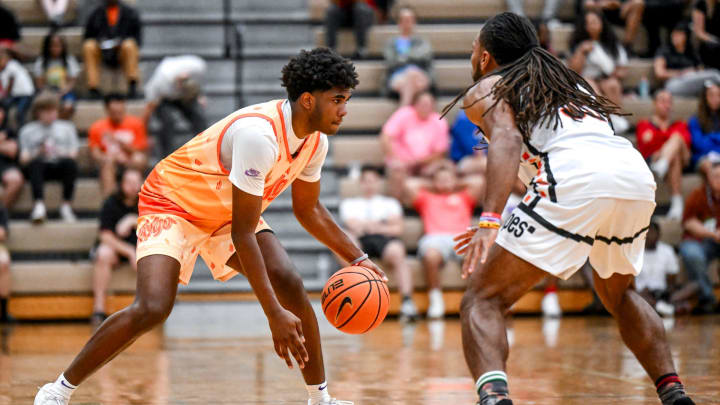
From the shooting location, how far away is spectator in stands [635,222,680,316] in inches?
408

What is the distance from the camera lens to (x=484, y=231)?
12.6 ft

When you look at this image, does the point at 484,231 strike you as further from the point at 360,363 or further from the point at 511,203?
the point at 511,203

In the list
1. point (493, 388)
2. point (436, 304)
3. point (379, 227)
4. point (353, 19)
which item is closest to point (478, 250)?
point (493, 388)

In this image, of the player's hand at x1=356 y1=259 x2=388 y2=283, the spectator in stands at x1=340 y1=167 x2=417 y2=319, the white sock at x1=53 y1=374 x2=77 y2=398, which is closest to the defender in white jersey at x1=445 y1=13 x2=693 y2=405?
the player's hand at x1=356 y1=259 x2=388 y2=283

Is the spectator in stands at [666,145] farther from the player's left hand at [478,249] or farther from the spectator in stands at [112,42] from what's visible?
the player's left hand at [478,249]

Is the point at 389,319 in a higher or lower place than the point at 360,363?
lower

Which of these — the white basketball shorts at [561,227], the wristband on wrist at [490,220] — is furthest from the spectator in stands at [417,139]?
the wristband on wrist at [490,220]

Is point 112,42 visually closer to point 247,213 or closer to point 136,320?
point 136,320

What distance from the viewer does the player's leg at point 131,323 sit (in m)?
4.33

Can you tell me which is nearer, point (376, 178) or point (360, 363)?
point (360, 363)

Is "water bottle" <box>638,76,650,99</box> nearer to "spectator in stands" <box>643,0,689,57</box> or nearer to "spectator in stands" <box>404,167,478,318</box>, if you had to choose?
"spectator in stands" <box>643,0,689,57</box>

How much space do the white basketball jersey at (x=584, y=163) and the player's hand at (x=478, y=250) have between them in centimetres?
34

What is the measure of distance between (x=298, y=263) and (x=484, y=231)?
723 cm

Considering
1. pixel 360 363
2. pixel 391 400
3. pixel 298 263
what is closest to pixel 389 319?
pixel 298 263
